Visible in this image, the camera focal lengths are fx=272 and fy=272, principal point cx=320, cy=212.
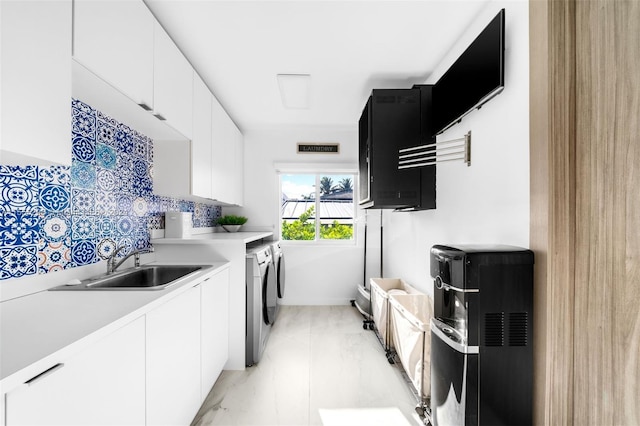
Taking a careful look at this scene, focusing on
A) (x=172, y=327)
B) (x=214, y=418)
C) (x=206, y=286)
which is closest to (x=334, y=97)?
(x=206, y=286)

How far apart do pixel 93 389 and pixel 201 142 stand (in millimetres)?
1811

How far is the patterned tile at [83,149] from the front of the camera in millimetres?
1419

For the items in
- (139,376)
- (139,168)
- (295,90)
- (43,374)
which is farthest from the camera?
(295,90)

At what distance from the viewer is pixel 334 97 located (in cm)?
275

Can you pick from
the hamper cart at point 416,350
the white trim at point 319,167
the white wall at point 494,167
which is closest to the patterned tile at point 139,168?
the white trim at point 319,167

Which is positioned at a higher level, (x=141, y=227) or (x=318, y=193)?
(x=318, y=193)

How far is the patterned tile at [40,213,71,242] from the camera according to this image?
1.24 metres

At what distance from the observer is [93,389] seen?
0.84m

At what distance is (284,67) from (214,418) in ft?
8.17

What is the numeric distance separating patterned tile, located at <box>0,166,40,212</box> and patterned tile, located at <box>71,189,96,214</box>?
19 cm

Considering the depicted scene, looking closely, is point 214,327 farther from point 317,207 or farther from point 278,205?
point 317,207

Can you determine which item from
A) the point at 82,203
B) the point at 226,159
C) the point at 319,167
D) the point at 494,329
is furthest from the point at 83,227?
the point at 319,167

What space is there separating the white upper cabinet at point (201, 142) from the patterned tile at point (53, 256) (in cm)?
85

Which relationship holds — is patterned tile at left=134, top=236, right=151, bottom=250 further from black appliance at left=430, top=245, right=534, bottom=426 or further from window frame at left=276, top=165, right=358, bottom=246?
black appliance at left=430, top=245, right=534, bottom=426
